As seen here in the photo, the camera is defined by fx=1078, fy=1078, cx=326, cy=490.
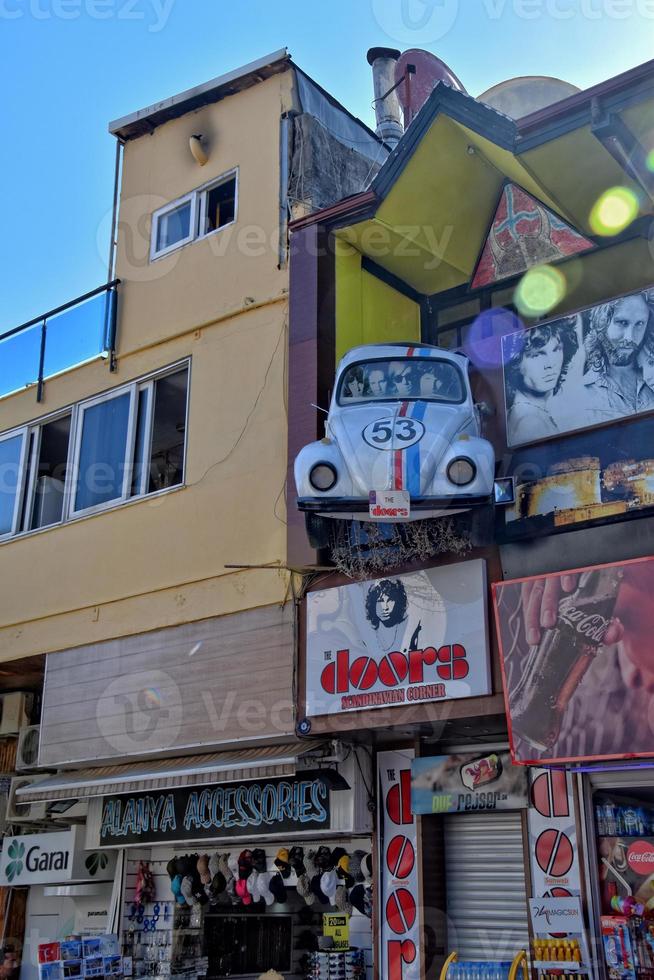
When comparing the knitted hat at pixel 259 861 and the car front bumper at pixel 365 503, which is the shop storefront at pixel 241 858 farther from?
the car front bumper at pixel 365 503

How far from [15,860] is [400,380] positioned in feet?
27.6

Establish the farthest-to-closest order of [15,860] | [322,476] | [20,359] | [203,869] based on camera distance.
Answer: [20,359], [15,860], [203,869], [322,476]

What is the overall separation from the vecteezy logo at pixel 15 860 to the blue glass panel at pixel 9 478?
4209 mm

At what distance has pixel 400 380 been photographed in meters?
10.8

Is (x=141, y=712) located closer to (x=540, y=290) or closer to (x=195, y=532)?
(x=195, y=532)

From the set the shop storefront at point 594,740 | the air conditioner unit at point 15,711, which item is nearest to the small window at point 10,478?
the air conditioner unit at point 15,711

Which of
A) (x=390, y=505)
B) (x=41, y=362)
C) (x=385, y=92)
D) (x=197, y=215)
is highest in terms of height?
(x=385, y=92)

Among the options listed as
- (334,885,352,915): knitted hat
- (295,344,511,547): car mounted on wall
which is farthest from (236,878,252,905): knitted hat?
(295,344,511,547): car mounted on wall

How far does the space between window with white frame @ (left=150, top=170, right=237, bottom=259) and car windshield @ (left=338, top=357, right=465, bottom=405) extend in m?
4.04

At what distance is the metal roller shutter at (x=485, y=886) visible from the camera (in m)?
10.3

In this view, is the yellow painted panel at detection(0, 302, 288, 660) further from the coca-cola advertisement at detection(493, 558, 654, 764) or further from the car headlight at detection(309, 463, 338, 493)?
the coca-cola advertisement at detection(493, 558, 654, 764)

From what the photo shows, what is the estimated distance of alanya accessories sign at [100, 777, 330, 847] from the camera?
1120 cm

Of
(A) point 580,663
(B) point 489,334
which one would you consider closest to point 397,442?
(A) point 580,663

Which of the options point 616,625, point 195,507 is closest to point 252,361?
point 195,507
